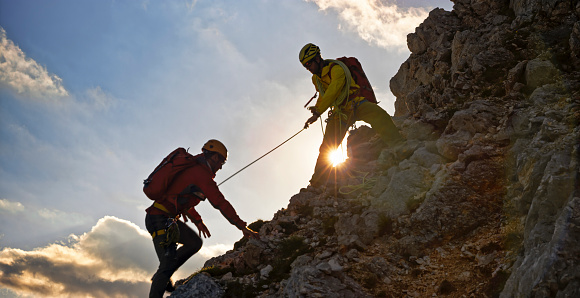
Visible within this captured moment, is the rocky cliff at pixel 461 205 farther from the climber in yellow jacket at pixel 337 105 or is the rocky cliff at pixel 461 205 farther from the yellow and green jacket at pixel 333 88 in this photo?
the yellow and green jacket at pixel 333 88

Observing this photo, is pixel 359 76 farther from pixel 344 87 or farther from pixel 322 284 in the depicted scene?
pixel 322 284

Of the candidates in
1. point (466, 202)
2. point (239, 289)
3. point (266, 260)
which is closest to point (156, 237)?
point (239, 289)

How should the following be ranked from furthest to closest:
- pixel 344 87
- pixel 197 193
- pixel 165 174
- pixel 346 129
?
pixel 346 129 < pixel 344 87 < pixel 197 193 < pixel 165 174

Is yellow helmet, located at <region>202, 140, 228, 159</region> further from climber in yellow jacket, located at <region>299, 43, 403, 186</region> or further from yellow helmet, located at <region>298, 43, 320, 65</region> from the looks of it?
yellow helmet, located at <region>298, 43, 320, 65</region>

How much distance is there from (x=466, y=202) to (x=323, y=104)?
6.04 m

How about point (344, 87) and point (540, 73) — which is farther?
point (344, 87)

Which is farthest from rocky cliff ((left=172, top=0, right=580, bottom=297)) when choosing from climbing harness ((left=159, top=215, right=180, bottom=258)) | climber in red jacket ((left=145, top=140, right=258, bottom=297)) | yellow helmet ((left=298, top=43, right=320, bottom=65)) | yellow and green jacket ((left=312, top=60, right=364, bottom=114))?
yellow helmet ((left=298, top=43, right=320, bottom=65))

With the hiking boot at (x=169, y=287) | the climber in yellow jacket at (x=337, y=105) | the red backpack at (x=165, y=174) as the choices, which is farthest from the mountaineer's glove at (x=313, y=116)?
the hiking boot at (x=169, y=287)

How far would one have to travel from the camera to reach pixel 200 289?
9.48 m

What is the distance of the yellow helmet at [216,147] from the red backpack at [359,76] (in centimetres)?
697

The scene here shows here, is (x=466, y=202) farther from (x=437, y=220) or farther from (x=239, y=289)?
(x=239, y=289)

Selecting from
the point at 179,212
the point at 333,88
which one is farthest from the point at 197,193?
the point at 333,88

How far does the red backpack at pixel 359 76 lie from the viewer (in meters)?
14.9

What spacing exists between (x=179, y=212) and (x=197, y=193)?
942mm
